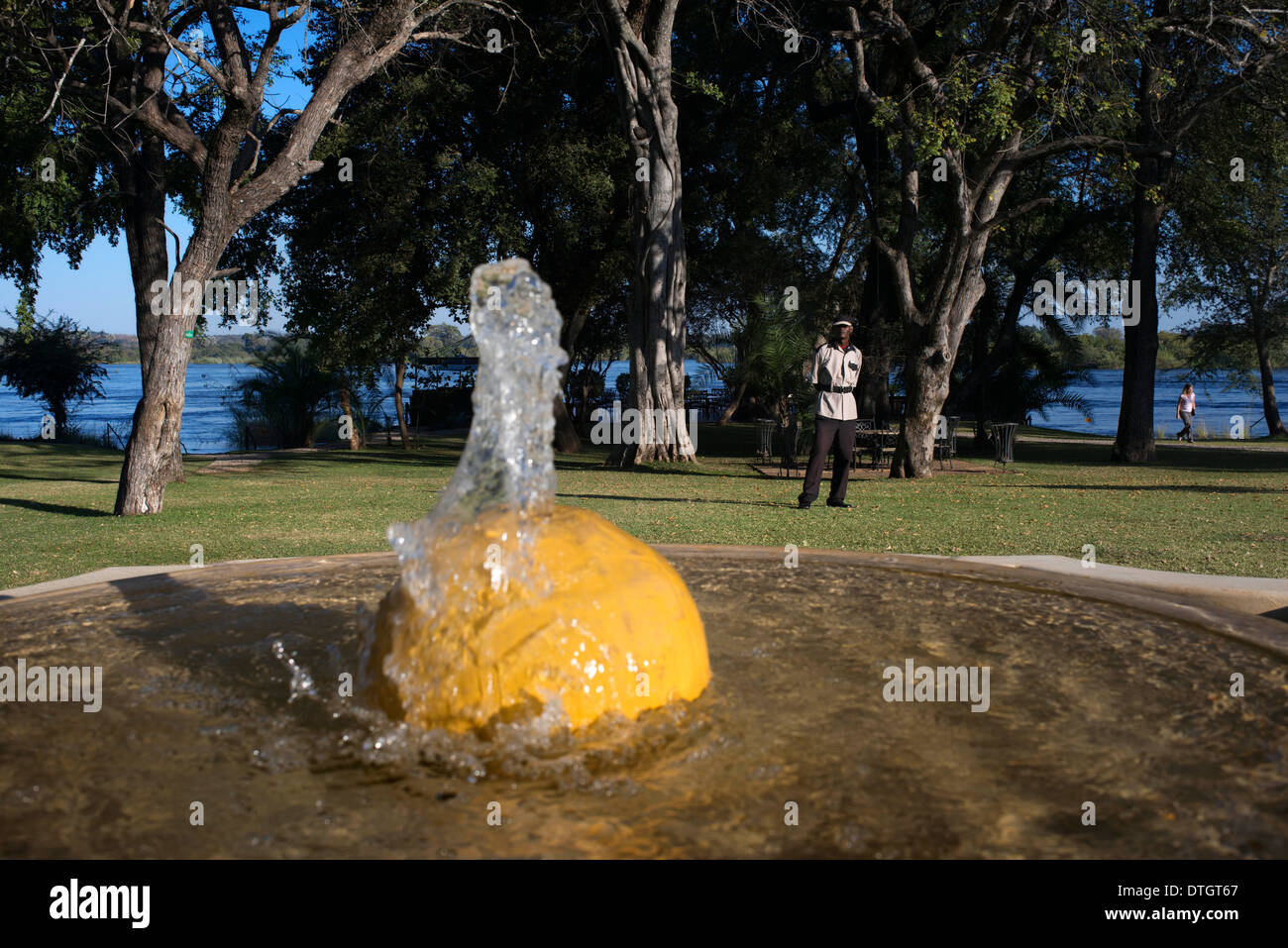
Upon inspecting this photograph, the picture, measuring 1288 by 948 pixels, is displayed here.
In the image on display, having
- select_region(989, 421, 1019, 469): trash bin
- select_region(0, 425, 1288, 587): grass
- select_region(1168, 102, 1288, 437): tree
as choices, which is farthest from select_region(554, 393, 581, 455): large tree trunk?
select_region(1168, 102, 1288, 437): tree

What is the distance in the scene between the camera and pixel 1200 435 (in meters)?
33.7

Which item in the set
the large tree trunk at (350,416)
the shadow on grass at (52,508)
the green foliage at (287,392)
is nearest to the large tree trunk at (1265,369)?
the large tree trunk at (350,416)

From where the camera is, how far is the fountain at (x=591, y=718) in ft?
10.9

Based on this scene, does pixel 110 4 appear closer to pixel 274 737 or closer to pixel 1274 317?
pixel 274 737

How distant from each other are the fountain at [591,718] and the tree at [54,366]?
2981cm

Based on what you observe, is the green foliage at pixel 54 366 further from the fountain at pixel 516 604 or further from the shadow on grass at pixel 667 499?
the fountain at pixel 516 604

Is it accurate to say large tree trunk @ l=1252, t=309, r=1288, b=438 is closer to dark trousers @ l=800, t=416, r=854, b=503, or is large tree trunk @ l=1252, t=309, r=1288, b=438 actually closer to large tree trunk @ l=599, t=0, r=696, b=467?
large tree trunk @ l=599, t=0, r=696, b=467

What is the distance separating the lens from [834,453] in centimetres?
1204

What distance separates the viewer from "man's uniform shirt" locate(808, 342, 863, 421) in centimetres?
1155

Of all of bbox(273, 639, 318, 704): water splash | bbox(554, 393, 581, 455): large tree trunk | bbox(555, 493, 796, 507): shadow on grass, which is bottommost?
bbox(273, 639, 318, 704): water splash

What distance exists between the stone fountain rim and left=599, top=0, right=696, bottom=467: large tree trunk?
11.2 meters

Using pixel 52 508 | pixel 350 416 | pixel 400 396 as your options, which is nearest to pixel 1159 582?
pixel 52 508

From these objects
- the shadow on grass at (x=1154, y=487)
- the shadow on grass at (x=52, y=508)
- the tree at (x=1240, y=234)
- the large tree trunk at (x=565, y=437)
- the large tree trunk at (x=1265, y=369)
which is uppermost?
the tree at (x=1240, y=234)
